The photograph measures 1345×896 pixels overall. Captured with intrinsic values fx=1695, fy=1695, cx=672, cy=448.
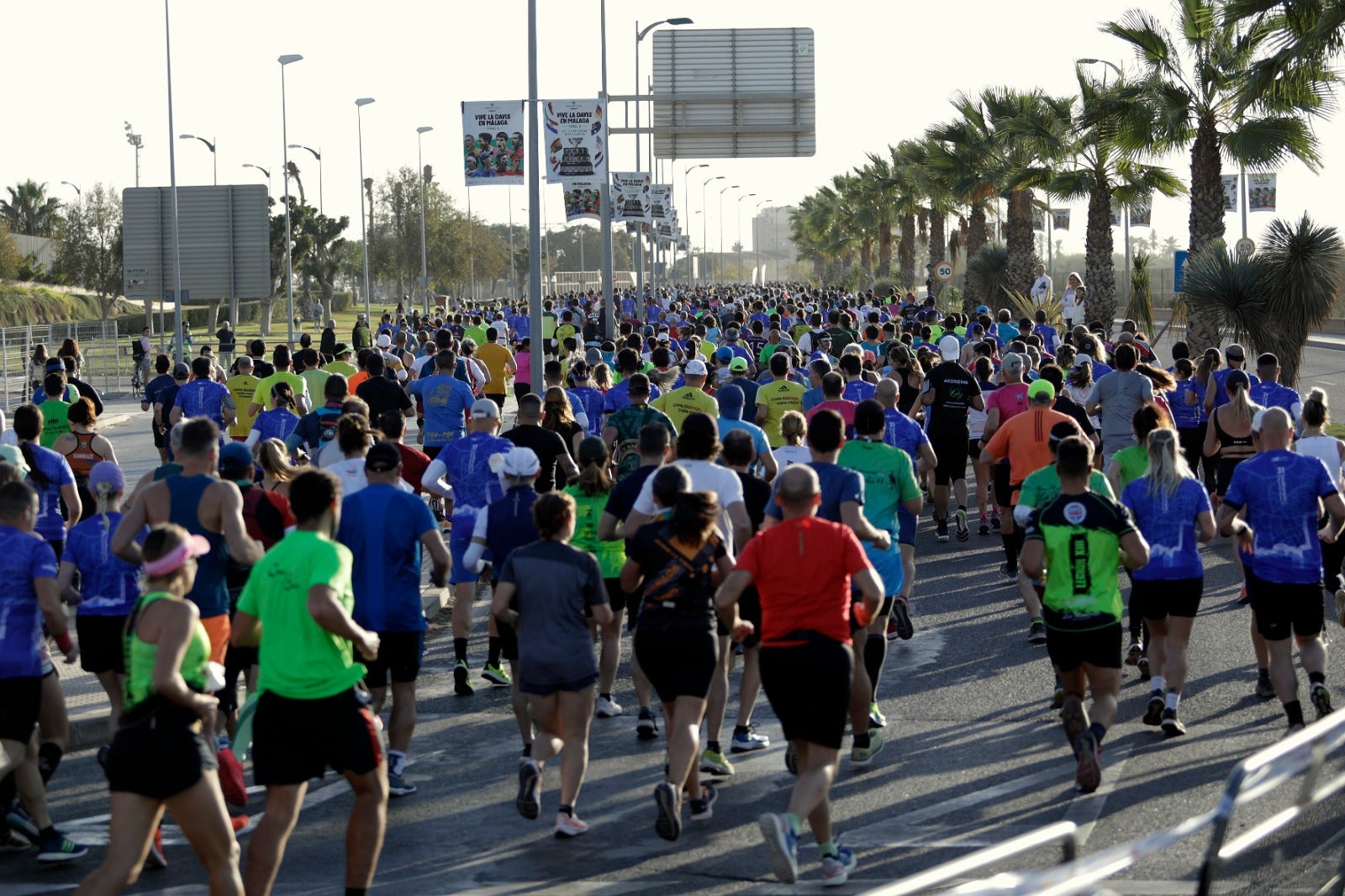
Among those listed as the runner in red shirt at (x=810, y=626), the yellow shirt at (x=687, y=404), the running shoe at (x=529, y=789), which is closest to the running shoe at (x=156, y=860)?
the running shoe at (x=529, y=789)

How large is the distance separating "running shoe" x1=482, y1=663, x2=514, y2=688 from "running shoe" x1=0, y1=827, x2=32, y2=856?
141 inches

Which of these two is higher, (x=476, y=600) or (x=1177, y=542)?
(x=1177, y=542)

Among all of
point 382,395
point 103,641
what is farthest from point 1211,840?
point 382,395

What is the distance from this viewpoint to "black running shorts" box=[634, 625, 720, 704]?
7281 millimetres

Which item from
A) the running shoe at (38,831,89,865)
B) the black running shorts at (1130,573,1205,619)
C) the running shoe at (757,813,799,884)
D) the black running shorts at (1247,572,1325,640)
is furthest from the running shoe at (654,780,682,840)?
the black running shorts at (1247,572,1325,640)

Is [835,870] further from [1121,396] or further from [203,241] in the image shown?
[203,241]

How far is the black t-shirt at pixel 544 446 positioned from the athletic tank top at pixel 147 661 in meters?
4.81

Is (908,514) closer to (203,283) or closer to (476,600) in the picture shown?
(476,600)

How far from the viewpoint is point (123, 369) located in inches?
1893

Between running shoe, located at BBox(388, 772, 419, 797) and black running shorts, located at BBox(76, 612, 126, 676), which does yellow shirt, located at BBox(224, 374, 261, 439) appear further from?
running shoe, located at BBox(388, 772, 419, 797)

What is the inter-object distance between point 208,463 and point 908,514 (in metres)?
4.53

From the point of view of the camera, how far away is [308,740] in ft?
19.9

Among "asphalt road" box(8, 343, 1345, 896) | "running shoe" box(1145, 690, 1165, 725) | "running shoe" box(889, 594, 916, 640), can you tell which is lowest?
"asphalt road" box(8, 343, 1345, 896)

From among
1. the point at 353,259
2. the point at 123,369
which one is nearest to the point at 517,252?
the point at 353,259
